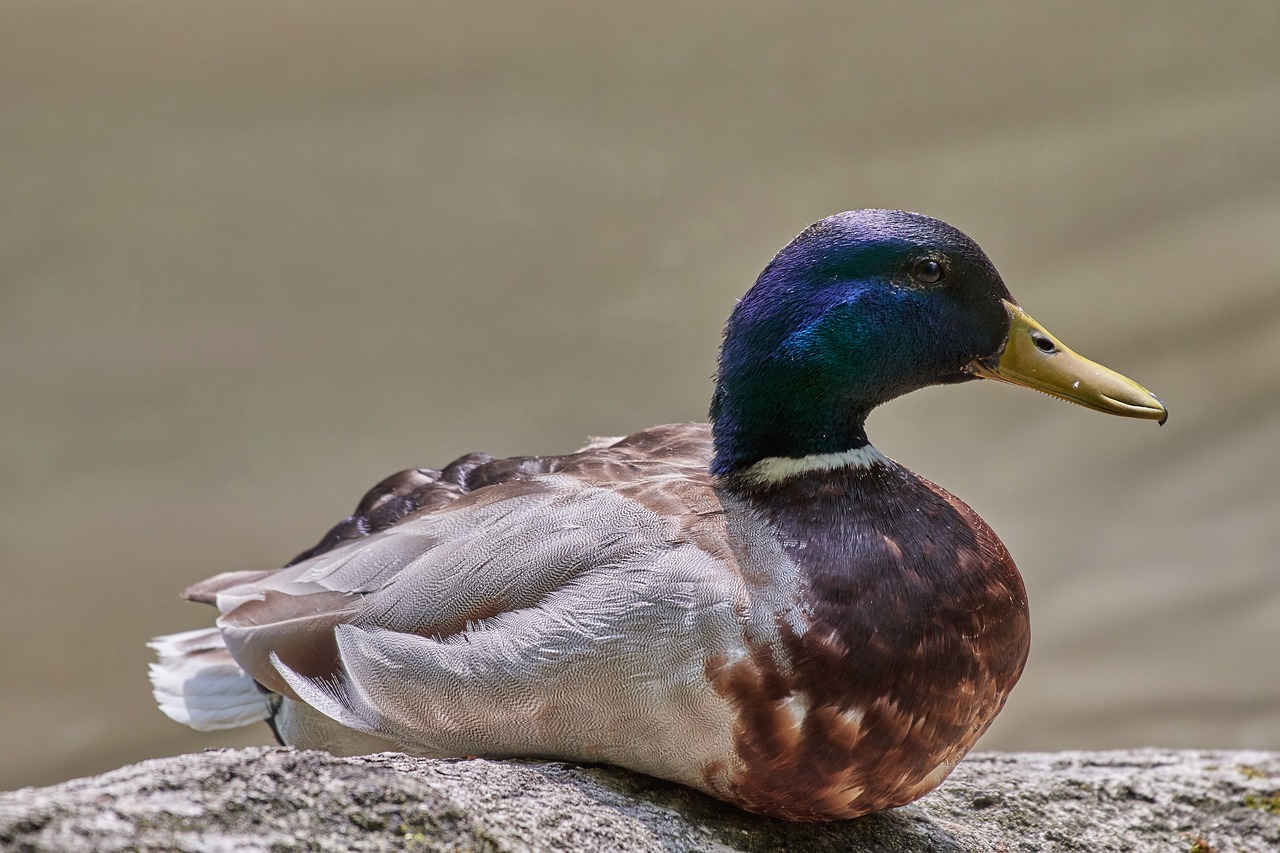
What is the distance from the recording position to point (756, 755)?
1208mm

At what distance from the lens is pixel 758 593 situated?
1.21 m

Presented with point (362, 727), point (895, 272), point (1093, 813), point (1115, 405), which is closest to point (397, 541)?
point (362, 727)

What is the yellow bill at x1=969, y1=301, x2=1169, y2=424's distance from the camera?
4.32 feet

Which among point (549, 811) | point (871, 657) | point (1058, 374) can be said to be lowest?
point (549, 811)

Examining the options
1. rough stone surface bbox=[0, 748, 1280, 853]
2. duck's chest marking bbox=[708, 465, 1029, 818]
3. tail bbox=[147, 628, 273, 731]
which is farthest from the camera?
tail bbox=[147, 628, 273, 731]

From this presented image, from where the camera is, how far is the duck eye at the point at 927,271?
131cm

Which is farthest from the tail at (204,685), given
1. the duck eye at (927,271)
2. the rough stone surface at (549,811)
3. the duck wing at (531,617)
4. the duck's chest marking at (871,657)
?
the duck eye at (927,271)

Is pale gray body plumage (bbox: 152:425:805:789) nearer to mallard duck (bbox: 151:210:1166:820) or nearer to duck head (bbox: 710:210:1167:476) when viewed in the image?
mallard duck (bbox: 151:210:1166:820)

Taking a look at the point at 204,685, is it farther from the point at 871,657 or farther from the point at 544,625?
the point at 871,657

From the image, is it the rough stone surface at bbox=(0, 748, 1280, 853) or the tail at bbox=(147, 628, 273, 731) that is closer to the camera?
the rough stone surface at bbox=(0, 748, 1280, 853)

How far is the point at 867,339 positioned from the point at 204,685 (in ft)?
3.13

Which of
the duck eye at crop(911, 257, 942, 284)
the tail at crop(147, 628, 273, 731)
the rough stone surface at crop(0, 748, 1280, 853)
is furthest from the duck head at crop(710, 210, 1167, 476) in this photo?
the tail at crop(147, 628, 273, 731)

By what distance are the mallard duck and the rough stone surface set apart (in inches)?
2.1

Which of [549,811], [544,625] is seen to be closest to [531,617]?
[544,625]
